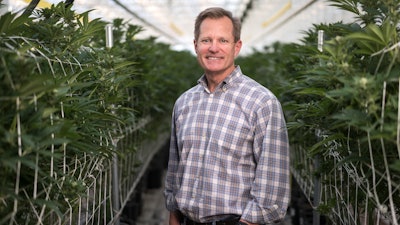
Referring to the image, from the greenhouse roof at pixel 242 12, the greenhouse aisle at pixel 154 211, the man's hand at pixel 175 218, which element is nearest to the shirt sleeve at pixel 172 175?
the man's hand at pixel 175 218

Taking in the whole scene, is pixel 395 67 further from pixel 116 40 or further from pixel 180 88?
pixel 180 88

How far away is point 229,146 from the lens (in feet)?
7.62

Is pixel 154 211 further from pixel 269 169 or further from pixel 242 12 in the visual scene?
pixel 242 12

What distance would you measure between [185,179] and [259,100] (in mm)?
479

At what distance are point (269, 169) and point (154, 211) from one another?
13.2ft

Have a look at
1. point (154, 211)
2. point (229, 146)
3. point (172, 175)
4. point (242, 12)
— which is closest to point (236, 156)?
point (229, 146)

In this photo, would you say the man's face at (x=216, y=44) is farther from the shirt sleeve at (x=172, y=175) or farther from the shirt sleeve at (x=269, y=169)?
the shirt sleeve at (x=172, y=175)

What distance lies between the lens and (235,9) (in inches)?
968

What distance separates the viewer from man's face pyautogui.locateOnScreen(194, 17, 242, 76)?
2365 millimetres

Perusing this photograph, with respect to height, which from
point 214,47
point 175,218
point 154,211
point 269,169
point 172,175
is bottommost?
point 154,211

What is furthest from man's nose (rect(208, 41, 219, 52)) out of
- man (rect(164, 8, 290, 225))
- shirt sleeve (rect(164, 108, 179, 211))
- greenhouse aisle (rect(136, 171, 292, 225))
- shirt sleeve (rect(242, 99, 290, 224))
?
greenhouse aisle (rect(136, 171, 292, 225))

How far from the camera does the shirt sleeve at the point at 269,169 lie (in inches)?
88.7

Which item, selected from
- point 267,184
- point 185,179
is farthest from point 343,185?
point 185,179

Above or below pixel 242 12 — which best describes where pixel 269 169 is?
below
